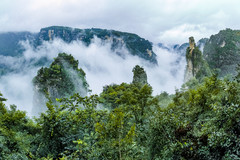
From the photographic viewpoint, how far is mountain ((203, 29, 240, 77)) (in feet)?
250

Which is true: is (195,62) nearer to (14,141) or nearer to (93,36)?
(14,141)

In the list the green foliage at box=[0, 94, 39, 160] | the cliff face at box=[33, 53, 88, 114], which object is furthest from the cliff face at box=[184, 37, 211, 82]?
the green foliage at box=[0, 94, 39, 160]

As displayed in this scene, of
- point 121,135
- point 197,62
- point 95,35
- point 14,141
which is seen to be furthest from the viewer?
point 95,35

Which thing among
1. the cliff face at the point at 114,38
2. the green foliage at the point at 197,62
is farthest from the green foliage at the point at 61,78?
the cliff face at the point at 114,38

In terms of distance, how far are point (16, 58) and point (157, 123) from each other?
14815 centimetres

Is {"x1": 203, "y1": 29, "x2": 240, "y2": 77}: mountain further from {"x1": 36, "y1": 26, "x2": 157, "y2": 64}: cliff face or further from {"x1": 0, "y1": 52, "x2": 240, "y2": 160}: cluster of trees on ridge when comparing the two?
{"x1": 36, "y1": 26, "x2": 157, "y2": 64}: cliff face

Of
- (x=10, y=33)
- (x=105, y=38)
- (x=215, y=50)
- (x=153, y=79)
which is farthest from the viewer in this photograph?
(x=153, y=79)

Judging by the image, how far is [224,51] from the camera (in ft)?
267

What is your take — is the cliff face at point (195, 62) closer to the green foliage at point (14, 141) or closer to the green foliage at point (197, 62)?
the green foliage at point (197, 62)

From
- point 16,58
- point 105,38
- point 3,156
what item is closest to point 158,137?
point 3,156

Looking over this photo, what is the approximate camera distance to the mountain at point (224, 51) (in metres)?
76.1

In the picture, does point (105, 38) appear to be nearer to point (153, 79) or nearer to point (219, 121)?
point (153, 79)

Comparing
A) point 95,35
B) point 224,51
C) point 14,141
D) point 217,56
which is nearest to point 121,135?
point 14,141

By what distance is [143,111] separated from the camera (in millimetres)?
11086
